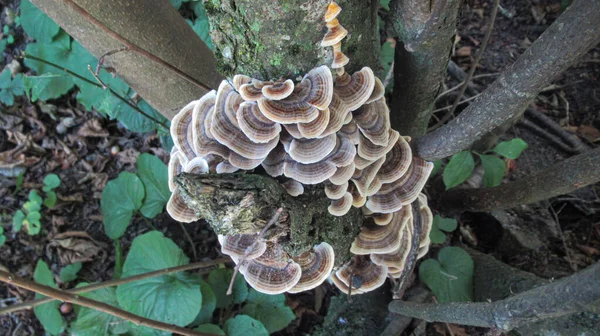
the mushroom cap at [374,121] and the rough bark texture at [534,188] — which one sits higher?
the mushroom cap at [374,121]

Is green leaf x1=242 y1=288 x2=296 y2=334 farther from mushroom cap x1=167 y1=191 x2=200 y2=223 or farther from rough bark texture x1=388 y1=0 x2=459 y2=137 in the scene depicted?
rough bark texture x1=388 y1=0 x2=459 y2=137

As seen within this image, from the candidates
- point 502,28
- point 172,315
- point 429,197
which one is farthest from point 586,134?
point 172,315

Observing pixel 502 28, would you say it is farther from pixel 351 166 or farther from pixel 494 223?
pixel 351 166

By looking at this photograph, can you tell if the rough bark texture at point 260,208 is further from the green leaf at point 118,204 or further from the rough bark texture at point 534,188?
the green leaf at point 118,204

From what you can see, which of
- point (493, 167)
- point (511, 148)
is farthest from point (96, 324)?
point (511, 148)

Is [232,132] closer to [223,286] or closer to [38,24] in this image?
[223,286]

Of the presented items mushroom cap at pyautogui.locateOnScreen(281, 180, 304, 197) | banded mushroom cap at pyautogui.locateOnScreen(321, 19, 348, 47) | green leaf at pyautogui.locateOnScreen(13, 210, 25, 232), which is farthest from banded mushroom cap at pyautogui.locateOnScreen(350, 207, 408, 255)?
green leaf at pyautogui.locateOnScreen(13, 210, 25, 232)

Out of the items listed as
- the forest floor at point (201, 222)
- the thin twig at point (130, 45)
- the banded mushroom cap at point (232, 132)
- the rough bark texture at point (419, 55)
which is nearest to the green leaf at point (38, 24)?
the forest floor at point (201, 222)
